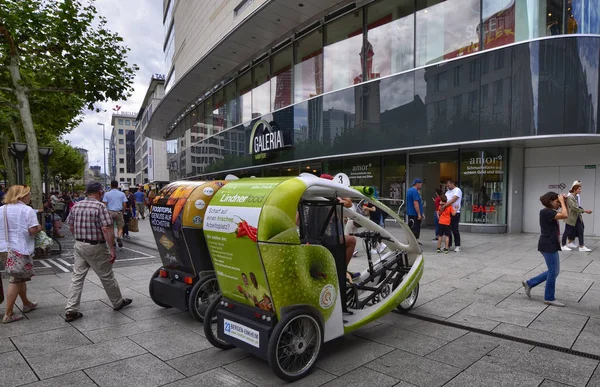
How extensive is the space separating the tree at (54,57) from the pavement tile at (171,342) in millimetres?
7329

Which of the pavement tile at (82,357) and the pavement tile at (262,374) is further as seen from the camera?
the pavement tile at (82,357)

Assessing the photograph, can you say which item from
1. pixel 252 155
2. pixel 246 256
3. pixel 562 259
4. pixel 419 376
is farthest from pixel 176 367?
pixel 252 155

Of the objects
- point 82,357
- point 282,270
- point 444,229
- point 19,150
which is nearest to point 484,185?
point 444,229

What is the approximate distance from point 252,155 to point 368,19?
9849 mm

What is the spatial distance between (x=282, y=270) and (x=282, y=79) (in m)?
17.7

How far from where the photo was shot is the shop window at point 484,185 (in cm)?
1273

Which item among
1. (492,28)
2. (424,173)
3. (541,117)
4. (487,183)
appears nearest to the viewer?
(541,117)

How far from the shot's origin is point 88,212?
490 cm

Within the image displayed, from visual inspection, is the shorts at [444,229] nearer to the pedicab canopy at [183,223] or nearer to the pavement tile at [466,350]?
the pavement tile at [466,350]

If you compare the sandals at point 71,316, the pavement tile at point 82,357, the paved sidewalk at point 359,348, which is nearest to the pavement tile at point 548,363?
the paved sidewalk at point 359,348

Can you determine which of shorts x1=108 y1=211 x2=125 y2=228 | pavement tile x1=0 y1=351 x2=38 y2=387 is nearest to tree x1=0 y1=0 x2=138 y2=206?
shorts x1=108 y1=211 x2=125 y2=228

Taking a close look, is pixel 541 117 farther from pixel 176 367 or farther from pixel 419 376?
pixel 176 367

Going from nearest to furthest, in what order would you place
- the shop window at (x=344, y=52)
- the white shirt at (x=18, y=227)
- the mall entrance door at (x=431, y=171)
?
the white shirt at (x=18, y=227), the mall entrance door at (x=431, y=171), the shop window at (x=344, y=52)

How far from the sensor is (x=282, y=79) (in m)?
19.5
